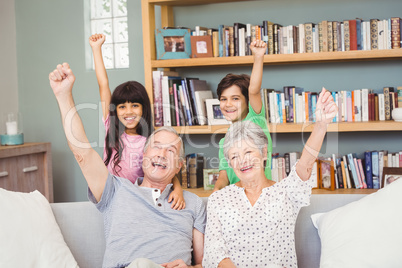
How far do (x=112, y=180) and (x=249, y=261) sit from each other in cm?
62

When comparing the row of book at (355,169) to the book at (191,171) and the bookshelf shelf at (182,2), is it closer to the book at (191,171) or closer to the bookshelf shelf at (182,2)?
the book at (191,171)

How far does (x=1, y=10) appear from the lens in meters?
3.79

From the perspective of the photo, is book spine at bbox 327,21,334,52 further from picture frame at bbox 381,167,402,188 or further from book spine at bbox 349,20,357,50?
picture frame at bbox 381,167,402,188

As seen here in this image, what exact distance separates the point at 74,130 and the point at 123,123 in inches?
34.4

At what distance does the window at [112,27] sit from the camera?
3.72 m

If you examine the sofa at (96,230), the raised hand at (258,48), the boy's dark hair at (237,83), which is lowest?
the sofa at (96,230)

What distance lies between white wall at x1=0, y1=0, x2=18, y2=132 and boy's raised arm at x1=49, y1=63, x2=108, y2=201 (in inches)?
90.7

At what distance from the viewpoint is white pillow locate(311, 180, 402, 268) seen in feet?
5.07

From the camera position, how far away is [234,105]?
103 inches

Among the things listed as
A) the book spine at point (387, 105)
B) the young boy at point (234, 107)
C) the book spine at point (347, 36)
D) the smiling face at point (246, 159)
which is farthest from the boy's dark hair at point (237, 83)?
the book spine at point (387, 105)

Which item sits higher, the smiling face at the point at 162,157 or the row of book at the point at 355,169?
the smiling face at the point at 162,157

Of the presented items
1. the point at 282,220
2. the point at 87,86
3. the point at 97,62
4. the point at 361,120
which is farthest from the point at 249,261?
the point at 87,86

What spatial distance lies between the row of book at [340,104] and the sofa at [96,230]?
50.1 inches

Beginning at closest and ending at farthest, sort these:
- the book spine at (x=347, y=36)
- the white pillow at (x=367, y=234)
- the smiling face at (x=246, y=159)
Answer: the white pillow at (x=367, y=234) < the smiling face at (x=246, y=159) < the book spine at (x=347, y=36)
